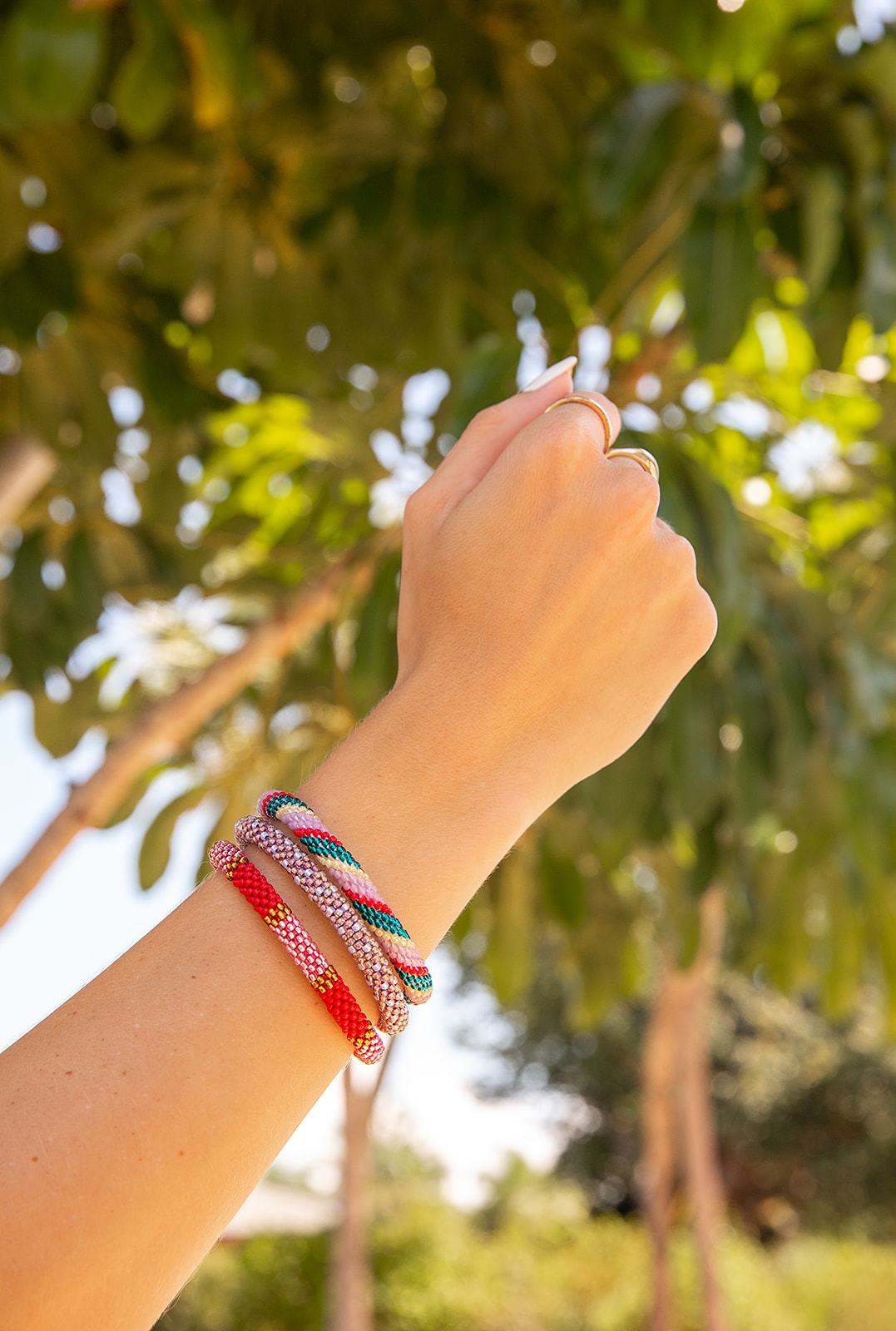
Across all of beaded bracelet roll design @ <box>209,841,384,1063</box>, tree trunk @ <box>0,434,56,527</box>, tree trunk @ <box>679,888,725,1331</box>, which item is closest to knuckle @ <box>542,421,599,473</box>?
beaded bracelet roll design @ <box>209,841,384,1063</box>

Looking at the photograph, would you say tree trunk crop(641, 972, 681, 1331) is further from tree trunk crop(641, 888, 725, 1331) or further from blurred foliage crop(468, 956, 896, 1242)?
blurred foliage crop(468, 956, 896, 1242)

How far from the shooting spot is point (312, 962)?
0.50m

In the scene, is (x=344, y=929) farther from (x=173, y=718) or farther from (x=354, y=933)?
(x=173, y=718)

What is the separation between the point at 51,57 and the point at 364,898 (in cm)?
127

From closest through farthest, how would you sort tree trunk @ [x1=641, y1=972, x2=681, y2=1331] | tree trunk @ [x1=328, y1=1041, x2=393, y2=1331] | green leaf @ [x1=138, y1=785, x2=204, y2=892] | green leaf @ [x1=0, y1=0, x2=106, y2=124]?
green leaf @ [x1=0, y1=0, x2=106, y2=124], green leaf @ [x1=138, y1=785, x2=204, y2=892], tree trunk @ [x1=641, y1=972, x2=681, y2=1331], tree trunk @ [x1=328, y1=1041, x2=393, y2=1331]

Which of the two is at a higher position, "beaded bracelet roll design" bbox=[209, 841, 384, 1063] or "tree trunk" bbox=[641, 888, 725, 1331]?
"beaded bracelet roll design" bbox=[209, 841, 384, 1063]

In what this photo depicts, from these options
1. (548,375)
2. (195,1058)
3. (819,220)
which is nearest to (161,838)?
(819,220)

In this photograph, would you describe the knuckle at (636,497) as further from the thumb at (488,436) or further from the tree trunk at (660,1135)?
the tree trunk at (660,1135)

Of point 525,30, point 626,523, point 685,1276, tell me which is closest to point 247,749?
point 525,30

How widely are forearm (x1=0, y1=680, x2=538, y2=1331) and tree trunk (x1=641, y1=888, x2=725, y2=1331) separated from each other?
4.61 m

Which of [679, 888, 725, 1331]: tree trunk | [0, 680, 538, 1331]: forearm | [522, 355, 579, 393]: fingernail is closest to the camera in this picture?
[0, 680, 538, 1331]: forearm

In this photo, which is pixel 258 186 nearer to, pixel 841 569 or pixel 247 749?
pixel 247 749

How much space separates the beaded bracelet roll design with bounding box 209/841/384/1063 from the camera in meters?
0.50

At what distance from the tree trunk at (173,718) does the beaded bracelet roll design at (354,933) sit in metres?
1.64
